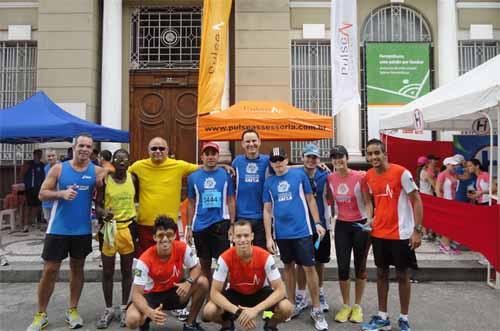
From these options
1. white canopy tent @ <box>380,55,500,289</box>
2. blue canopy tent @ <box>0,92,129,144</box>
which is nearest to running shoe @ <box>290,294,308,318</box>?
white canopy tent @ <box>380,55,500,289</box>

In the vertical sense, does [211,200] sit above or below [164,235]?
above

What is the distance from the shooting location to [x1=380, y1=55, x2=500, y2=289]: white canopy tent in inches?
228

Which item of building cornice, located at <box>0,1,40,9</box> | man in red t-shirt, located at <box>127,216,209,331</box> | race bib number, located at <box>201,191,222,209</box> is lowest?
man in red t-shirt, located at <box>127,216,209,331</box>

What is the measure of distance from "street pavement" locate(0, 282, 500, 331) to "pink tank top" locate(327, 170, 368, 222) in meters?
1.20

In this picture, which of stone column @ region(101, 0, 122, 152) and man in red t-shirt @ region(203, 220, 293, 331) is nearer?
man in red t-shirt @ region(203, 220, 293, 331)

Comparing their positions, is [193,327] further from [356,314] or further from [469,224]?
[469,224]

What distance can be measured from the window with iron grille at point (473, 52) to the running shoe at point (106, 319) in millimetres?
10956

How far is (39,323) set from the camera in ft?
14.6

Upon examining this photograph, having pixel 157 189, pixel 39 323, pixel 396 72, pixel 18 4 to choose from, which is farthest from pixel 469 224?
pixel 18 4

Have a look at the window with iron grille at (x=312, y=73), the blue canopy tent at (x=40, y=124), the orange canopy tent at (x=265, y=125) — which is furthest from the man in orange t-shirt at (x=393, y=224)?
the window with iron grille at (x=312, y=73)

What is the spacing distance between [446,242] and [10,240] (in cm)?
836

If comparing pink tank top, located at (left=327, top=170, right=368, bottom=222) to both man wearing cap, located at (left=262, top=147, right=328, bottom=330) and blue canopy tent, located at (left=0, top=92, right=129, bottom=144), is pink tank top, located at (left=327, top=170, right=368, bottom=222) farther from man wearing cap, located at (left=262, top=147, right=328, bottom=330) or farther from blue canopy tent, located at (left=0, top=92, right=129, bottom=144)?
blue canopy tent, located at (left=0, top=92, right=129, bottom=144)

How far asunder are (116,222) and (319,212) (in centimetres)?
233

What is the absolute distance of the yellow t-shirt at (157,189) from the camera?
477 centimetres
